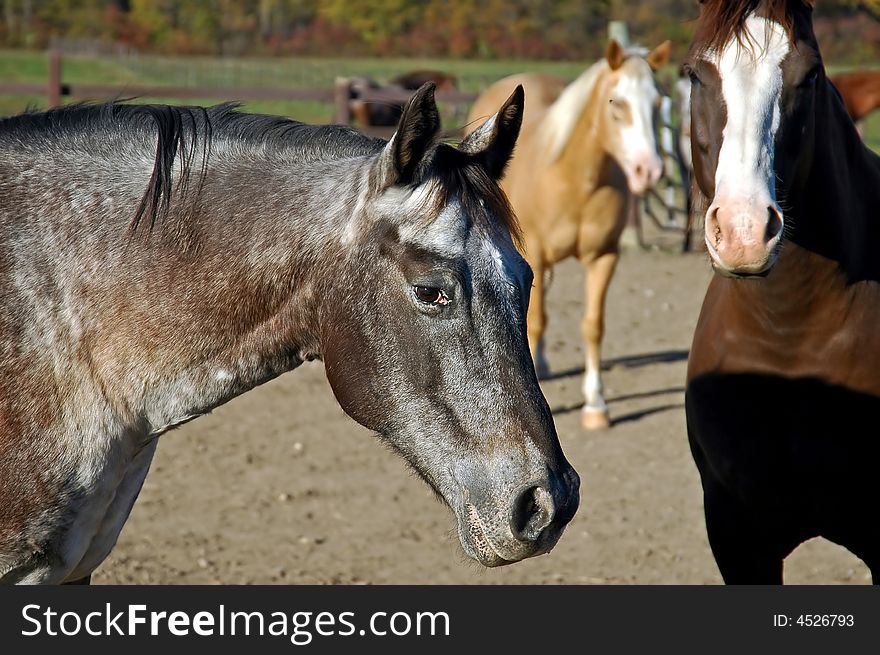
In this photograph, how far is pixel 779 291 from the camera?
9.46 feet

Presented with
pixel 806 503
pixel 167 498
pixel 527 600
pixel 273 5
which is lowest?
pixel 273 5

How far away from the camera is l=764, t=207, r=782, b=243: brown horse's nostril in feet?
8.20

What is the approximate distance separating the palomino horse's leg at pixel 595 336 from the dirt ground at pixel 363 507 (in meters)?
0.13

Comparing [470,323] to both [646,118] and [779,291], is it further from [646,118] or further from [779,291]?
[646,118]

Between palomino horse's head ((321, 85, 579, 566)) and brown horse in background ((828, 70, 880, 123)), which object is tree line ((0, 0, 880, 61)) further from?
palomino horse's head ((321, 85, 579, 566))

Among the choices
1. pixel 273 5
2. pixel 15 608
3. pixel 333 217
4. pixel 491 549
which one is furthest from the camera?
pixel 273 5

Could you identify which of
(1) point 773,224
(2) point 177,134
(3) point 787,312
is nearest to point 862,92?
(3) point 787,312

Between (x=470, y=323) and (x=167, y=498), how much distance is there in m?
3.69

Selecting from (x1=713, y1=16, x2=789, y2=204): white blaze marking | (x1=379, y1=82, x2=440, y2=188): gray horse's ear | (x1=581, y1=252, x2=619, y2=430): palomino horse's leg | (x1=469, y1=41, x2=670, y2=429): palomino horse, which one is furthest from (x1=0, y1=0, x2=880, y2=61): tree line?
(x1=379, y1=82, x2=440, y2=188): gray horse's ear

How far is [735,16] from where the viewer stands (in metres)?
2.69

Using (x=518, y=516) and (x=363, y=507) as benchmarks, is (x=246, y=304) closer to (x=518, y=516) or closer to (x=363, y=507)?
(x=518, y=516)

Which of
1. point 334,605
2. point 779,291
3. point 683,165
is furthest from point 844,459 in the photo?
point 683,165

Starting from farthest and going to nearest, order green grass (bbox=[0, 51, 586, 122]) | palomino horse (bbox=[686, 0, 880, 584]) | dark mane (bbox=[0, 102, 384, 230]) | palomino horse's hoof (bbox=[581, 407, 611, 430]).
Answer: green grass (bbox=[0, 51, 586, 122])
palomino horse's hoof (bbox=[581, 407, 611, 430])
palomino horse (bbox=[686, 0, 880, 584])
dark mane (bbox=[0, 102, 384, 230])

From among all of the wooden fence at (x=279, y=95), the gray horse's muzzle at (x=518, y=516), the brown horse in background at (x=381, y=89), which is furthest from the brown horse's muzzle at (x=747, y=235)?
the brown horse in background at (x=381, y=89)
